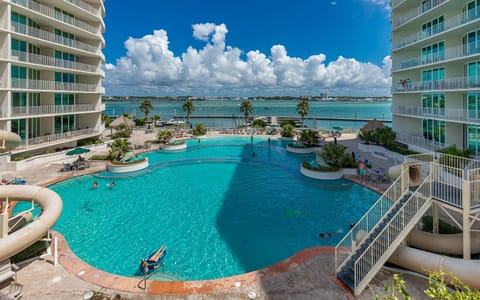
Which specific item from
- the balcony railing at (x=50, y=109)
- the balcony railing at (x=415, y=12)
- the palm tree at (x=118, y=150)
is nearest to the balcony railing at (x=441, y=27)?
the balcony railing at (x=415, y=12)

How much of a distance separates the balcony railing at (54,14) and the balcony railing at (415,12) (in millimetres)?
35787

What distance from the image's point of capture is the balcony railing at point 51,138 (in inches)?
982

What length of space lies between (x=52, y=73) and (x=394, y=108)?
3832 centimetres

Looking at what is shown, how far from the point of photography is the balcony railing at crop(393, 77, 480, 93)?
20.7 metres

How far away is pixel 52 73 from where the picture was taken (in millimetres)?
28438

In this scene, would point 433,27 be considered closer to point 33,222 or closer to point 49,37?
point 33,222

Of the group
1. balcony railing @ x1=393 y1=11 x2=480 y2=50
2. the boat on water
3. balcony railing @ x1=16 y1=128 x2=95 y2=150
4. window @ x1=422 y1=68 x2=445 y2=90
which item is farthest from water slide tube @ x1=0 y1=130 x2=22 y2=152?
window @ x1=422 y1=68 x2=445 y2=90

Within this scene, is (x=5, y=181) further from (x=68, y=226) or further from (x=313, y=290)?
(x=313, y=290)

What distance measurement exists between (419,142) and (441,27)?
10325mm

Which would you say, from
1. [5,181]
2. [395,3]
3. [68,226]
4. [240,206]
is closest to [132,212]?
[68,226]

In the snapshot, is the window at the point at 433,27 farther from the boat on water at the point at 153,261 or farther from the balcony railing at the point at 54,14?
the balcony railing at the point at 54,14

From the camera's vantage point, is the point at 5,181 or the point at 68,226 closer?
the point at 68,226

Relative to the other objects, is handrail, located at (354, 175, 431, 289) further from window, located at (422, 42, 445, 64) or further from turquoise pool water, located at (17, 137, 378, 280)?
window, located at (422, 42, 445, 64)

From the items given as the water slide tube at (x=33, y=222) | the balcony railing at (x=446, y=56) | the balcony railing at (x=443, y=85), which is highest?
the balcony railing at (x=446, y=56)
